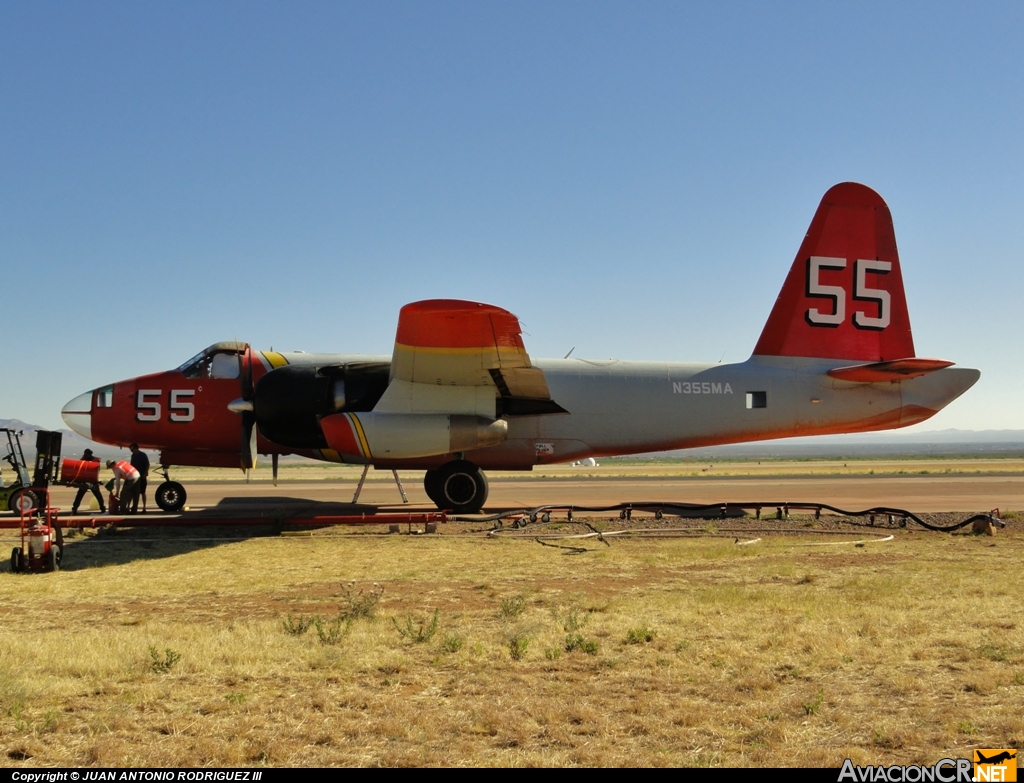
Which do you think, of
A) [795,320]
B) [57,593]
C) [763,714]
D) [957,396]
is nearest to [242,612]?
[57,593]

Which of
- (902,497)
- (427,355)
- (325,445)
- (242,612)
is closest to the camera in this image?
(242,612)

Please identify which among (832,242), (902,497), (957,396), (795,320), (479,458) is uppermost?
(832,242)

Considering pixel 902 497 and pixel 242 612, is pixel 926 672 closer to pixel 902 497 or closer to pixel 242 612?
pixel 242 612

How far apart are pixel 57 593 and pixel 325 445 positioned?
786 centimetres

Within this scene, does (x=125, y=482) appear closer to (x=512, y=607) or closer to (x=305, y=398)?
(x=305, y=398)

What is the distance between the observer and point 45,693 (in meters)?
5.67

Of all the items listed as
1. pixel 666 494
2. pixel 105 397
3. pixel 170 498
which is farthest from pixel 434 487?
pixel 666 494

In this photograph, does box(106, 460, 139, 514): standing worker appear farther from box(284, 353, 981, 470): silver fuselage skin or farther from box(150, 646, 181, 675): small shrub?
box(150, 646, 181, 675): small shrub

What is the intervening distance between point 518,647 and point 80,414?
1549 centimetres

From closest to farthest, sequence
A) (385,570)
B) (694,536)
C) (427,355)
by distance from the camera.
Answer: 1. (385,570)
2. (694,536)
3. (427,355)

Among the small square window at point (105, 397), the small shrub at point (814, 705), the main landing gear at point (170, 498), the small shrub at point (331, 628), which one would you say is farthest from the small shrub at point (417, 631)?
the small square window at point (105, 397)

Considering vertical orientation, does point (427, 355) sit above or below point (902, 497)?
above

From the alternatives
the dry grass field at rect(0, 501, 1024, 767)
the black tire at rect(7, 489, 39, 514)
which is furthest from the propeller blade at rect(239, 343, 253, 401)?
the dry grass field at rect(0, 501, 1024, 767)

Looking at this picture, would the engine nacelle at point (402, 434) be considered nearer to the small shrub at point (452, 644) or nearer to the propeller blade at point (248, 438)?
the propeller blade at point (248, 438)
